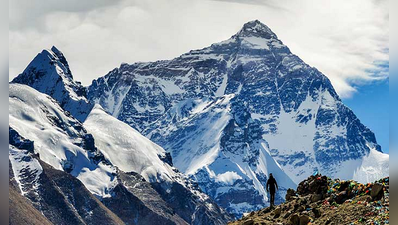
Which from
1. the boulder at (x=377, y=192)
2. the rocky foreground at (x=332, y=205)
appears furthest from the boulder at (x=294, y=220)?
the boulder at (x=377, y=192)

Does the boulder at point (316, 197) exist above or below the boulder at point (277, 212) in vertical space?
above

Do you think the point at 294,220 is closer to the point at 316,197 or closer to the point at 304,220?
the point at 304,220

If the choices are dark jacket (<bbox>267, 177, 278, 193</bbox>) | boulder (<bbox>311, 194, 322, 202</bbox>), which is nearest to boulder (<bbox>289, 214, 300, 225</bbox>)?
boulder (<bbox>311, 194, 322, 202</bbox>)

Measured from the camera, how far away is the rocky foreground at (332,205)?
32719mm

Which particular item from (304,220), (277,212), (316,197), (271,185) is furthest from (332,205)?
(277,212)

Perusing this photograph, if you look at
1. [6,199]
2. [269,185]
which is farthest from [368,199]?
[6,199]

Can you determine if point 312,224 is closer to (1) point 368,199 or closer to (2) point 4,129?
(1) point 368,199

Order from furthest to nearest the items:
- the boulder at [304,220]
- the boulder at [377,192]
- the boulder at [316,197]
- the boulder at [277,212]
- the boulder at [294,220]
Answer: the boulder at [277,212] < the boulder at [316,197] < the boulder at [294,220] < the boulder at [304,220] < the boulder at [377,192]

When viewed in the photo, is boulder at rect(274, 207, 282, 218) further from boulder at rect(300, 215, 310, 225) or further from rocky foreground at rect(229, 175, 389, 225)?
boulder at rect(300, 215, 310, 225)

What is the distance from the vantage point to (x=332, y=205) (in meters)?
36.6

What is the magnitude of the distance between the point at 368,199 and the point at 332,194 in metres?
3.78

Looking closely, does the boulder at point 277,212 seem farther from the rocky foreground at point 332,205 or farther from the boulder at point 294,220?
the boulder at point 294,220

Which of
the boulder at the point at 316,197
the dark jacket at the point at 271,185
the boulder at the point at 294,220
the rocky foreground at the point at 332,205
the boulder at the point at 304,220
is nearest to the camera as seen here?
the rocky foreground at the point at 332,205

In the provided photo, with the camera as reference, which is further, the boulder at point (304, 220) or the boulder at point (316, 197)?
the boulder at point (316, 197)
